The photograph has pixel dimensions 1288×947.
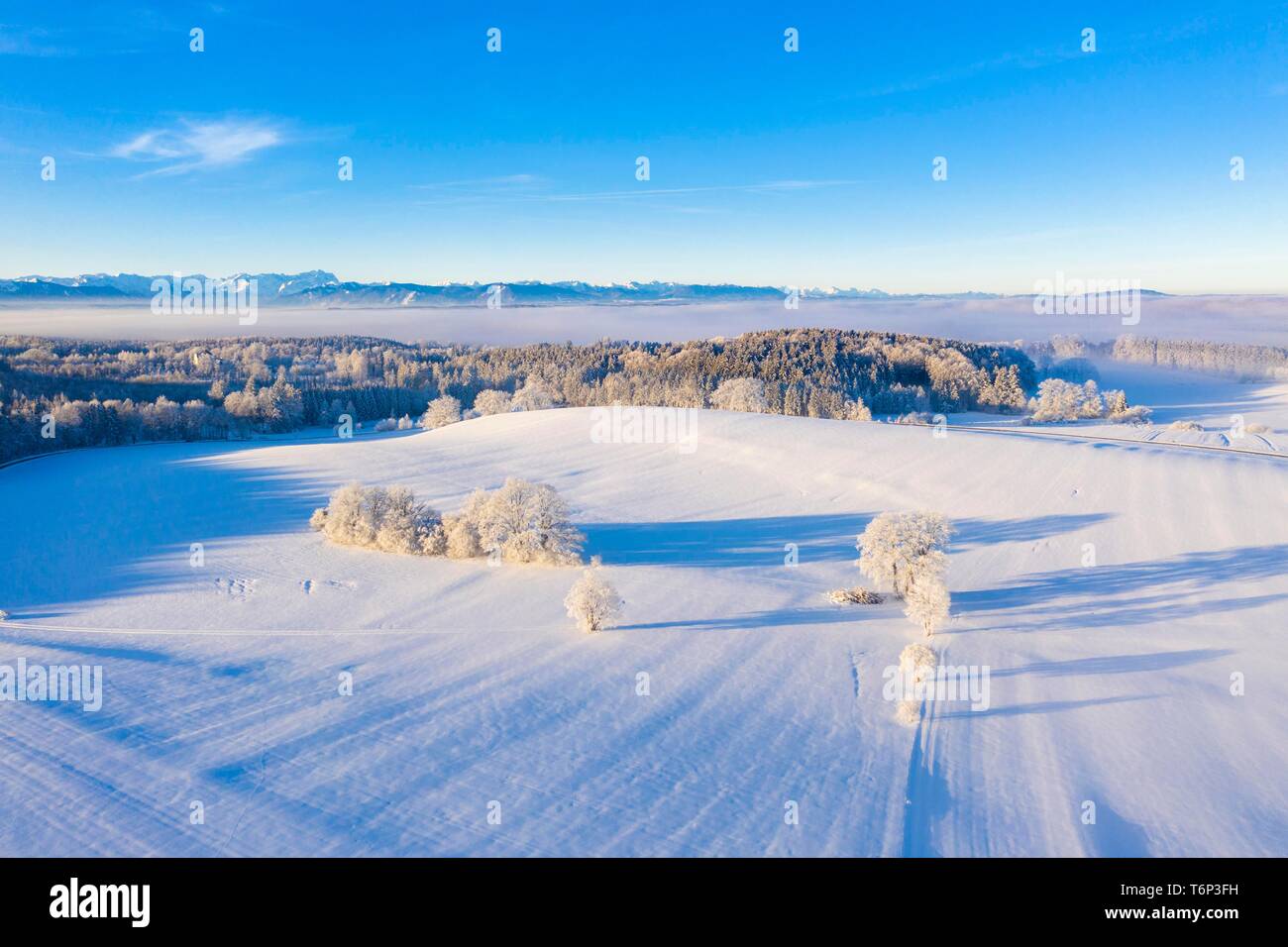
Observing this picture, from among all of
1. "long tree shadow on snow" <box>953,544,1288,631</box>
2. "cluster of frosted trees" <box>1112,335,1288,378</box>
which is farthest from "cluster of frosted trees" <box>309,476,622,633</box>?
"cluster of frosted trees" <box>1112,335,1288,378</box>

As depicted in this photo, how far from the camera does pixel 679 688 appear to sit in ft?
68.5

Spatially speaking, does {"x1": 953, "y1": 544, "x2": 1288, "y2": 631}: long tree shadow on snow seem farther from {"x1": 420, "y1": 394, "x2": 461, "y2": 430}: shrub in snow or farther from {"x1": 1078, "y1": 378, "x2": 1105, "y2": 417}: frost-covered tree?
{"x1": 420, "y1": 394, "x2": 461, "y2": 430}: shrub in snow

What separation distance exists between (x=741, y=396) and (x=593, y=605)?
7456 centimetres

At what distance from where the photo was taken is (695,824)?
14180 mm

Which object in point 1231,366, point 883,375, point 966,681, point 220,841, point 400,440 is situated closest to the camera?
point 220,841

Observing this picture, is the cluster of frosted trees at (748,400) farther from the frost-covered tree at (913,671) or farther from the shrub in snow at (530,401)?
the frost-covered tree at (913,671)

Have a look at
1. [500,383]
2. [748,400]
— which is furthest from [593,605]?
[500,383]

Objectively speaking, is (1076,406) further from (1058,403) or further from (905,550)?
(905,550)

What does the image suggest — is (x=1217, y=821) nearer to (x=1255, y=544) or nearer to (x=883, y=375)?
(x=1255, y=544)

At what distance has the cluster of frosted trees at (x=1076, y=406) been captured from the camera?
90938 mm

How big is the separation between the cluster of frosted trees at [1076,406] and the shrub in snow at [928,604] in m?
78.6

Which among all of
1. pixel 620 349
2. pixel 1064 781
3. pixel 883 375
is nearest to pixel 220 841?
pixel 1064 781

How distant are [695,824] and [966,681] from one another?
1178 centimetres

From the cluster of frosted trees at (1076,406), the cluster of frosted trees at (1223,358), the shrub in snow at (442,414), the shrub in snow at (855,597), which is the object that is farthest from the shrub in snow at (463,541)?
the cluster of frosted trees at (1223,358)
